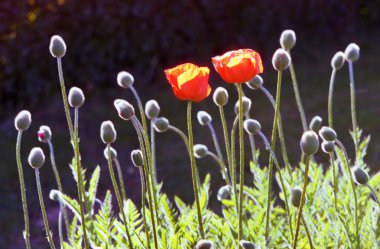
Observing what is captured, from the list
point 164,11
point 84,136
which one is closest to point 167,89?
point 164,11

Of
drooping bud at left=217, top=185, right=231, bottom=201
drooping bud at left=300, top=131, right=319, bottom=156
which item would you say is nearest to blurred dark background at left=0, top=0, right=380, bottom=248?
drooping bud at left=217, top=185, right=231, bottom=201

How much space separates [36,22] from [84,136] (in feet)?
2.67

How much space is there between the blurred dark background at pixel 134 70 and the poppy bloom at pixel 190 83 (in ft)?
8.37

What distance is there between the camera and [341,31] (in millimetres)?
6855

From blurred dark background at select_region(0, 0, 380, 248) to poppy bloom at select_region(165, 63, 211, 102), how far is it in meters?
2.55

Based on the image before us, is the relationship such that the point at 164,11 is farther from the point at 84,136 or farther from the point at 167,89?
the point at 84,136

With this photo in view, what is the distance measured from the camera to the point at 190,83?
152 centimetres

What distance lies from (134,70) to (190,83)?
422 cm

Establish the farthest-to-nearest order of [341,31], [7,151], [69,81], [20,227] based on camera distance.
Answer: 1. [341,31]
2. [69,81]
3. [7,151]
4. [20,227]

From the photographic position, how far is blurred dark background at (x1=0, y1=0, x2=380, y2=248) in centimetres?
456

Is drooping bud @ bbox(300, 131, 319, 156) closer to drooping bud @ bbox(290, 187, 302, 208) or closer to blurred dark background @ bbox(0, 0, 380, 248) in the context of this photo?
drooping bud @ bbox(290, 187, 302, 208)

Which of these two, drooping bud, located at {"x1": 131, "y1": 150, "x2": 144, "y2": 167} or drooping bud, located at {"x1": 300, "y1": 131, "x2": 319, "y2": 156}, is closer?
drooping bud, located at {"x1": 300, "y1": 131, "x2": 319, "y2": 156}

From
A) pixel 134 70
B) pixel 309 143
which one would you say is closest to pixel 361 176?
pixel 309 143

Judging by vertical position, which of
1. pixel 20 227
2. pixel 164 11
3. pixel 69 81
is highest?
pixel 164 11
